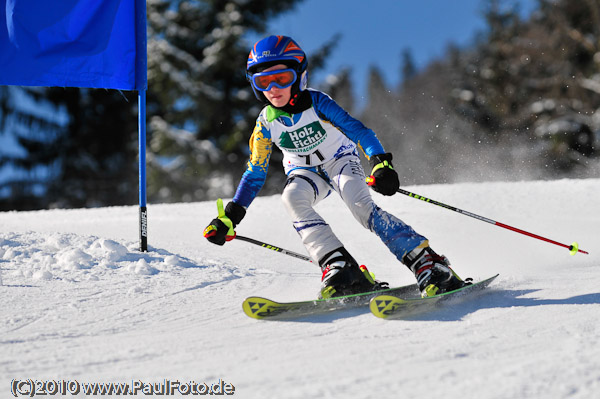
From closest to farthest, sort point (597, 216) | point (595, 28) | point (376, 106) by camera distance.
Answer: point (597, 216) → point (595, 28) → point (376, 106)

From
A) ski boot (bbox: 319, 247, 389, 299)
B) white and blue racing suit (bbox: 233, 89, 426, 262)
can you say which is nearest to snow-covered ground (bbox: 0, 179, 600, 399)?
ski boot (bbox: 319, 247, 389, 299)

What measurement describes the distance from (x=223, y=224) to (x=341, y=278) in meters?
0.78

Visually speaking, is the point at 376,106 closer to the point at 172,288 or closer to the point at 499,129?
the point at 499,129

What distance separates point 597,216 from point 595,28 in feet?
71.4

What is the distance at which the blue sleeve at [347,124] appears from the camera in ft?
11.5

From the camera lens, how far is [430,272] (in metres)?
3.23

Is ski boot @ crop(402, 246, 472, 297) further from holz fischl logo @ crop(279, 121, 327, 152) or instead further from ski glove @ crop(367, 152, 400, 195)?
holz fischl logo @ crop(279, 121, 327, 152)

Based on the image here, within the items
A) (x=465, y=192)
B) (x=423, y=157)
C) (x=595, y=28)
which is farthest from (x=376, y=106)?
(x=465, y=192)

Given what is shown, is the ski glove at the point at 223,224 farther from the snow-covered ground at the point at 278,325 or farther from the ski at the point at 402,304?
the ski at the point at 402,304

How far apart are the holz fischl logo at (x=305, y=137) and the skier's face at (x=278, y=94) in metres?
0.22

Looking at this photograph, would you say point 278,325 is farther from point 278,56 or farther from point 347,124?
point 278,56

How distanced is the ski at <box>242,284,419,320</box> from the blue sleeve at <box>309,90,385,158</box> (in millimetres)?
881

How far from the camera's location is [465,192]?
737cm

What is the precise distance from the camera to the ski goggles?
349 centimetres
